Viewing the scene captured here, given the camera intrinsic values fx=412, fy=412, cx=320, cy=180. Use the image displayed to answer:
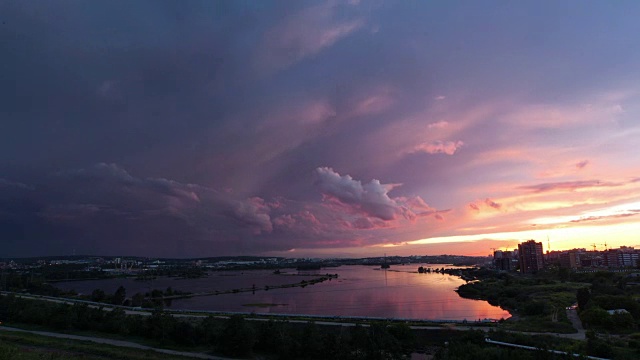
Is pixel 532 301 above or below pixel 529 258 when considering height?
below

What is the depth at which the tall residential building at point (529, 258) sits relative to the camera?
3353 inches

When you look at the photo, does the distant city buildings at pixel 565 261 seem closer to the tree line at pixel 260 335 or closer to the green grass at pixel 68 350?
the tree line at pixel 260 335

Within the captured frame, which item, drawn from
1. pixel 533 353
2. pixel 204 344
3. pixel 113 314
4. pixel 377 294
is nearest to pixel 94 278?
pixel 377 294

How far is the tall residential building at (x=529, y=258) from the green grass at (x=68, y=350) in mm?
82663

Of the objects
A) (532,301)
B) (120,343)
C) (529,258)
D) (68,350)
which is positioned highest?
(529,258)

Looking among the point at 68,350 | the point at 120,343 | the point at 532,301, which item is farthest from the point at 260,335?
the point at 532,301

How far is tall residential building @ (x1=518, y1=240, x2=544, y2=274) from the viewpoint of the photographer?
279 ft

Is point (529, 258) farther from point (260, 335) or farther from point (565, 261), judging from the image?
point (260, 335)

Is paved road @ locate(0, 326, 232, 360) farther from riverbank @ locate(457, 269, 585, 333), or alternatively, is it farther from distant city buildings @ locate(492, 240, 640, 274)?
distant city buildings @ locate(492, 240, 640, 274)

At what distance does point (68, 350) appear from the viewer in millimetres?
19828

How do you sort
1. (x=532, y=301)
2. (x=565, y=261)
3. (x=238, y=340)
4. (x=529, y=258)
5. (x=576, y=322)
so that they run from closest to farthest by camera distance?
(x=238, y=340) → (x=576, y=322) → (x=532, y=301) → (x=529, y=258) → (x=565, y=261)

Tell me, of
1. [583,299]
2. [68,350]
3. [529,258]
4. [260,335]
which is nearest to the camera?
[68,350]

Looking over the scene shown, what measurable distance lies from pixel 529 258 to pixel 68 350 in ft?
287

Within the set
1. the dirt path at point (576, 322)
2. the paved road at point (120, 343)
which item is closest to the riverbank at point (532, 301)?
the dirt path at point (576, 322)
